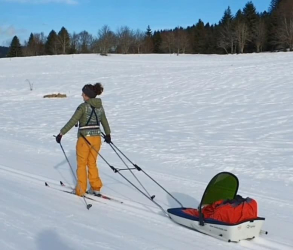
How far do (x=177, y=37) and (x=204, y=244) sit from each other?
2793 inches

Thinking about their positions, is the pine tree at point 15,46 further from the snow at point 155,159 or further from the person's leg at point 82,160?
the person's leg at point 82,160

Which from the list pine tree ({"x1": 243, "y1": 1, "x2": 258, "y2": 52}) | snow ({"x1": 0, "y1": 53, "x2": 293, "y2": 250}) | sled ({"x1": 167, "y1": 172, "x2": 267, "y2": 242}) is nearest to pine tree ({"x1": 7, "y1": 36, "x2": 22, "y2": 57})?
pine tree ({"x1": 243, "y1": 1, "x2": 258, "y2": 52})

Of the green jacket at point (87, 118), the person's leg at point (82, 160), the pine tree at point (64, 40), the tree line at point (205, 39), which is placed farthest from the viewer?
the pine tree at point (64, 40)

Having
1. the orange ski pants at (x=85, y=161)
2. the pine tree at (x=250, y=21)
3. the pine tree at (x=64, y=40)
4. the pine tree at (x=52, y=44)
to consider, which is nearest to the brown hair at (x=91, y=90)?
the orange ski pants at (x=85, y=161)

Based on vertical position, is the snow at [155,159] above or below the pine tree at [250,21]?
below

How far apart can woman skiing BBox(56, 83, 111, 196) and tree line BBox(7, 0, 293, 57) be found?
51402mm

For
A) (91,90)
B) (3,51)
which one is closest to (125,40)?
(3,51)

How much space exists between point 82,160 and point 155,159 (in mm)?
3234

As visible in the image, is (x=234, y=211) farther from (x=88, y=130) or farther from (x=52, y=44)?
(x=52, y=44)

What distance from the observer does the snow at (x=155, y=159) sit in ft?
16.7

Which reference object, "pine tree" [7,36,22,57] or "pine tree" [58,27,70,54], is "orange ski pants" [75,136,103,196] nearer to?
"pine tree" [58,27,70,54]

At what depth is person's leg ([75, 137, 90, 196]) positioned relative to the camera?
6.49 meters

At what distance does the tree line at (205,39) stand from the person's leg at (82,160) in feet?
169

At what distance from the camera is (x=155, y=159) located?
31.2ft
